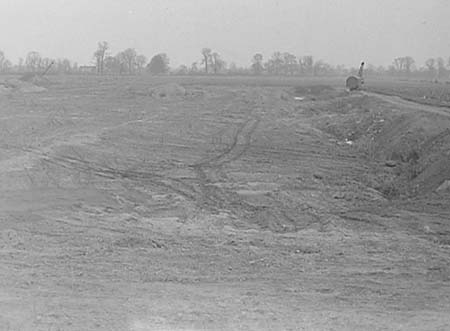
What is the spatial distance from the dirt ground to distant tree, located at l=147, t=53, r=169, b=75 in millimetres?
104509

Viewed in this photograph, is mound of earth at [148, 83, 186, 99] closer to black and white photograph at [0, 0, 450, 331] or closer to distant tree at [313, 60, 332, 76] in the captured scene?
black and white photograph at [0, 0, 450, 331]

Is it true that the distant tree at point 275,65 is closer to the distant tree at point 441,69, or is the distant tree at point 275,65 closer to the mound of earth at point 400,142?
the distant tree at point 441,69

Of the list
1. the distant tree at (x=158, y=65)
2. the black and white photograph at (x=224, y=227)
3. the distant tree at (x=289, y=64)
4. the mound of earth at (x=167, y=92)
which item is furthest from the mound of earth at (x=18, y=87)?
the distant tree at (x=289, y=64)

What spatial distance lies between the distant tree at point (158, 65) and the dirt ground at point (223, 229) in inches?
4115

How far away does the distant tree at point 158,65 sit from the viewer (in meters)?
135

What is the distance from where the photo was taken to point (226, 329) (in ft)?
24.6

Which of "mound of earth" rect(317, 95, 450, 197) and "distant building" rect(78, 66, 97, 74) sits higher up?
"distant building" rect(78, 66, 97, 74)

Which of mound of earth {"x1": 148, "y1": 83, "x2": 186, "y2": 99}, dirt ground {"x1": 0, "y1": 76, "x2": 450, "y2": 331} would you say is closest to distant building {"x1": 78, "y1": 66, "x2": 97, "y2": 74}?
mound of earth {"x1": 148, "y1": 83, "x2": 186, "y2": 99}

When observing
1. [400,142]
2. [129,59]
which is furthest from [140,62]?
[400,142]

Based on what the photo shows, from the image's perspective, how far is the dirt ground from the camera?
8.29 m

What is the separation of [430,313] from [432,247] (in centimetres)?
422

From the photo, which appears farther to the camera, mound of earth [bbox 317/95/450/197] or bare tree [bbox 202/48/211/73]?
bare tree [bbox 202/48/211/73]

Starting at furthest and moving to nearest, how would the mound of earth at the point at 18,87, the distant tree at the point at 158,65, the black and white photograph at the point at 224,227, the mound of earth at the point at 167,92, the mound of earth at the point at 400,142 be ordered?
1. the distant tree at the point at 158,65
2. the mound of earth at the point at 18,87
3. the mound of earth at the point at 167,92
4. the mound of earth at the point at 400,142
5. the black and white photograph at the point at 224,227

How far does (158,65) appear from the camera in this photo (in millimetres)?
136000
